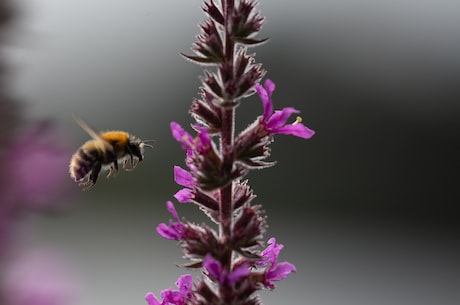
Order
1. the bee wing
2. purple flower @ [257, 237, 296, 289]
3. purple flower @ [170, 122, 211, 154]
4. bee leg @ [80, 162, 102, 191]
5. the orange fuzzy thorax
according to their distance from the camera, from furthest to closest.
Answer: the orange fuzzy thorax → bee leg @ [80, 162, 102, 191] → the bee wing → purple flower @ [257, 237, 296, 289] → purple flower @ [170, 122, 211, 154]

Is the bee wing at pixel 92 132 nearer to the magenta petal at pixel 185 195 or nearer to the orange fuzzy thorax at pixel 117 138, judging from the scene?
the orange fuzzy thorax at pixel 117 138

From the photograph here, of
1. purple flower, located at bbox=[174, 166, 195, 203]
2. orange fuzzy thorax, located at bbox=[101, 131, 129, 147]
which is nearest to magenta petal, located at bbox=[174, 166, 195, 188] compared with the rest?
purple flower, located at bbox=[174, 166, 195, 203]

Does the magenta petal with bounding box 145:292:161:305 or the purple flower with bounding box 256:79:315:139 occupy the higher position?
the purple flower with bounding box 256:79:315:139

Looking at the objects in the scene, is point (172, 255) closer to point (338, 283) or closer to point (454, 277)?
point (338, 283)

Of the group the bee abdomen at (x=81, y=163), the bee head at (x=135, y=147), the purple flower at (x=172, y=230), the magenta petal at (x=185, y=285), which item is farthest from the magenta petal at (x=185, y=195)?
the bee head at (x=135, y=147)

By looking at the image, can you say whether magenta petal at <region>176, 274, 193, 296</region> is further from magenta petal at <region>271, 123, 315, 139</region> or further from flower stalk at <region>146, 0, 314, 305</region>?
magenta petal at <region>271, 123, 315, 139</region>

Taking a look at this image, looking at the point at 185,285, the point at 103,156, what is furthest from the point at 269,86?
the point at 103,156

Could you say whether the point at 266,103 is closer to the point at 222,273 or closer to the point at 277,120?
the point at 277,120

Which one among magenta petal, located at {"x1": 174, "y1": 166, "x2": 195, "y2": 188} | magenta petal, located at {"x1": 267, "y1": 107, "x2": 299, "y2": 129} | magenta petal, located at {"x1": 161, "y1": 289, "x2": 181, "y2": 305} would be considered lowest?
magenta petal, located at {"x1": 161, "y1": 289, "x2": 181, "y2": 305}

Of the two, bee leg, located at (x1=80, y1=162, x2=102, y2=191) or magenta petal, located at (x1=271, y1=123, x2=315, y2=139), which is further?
bee leg, located at (x1=80, y1=162, x2=102, y2=191)
